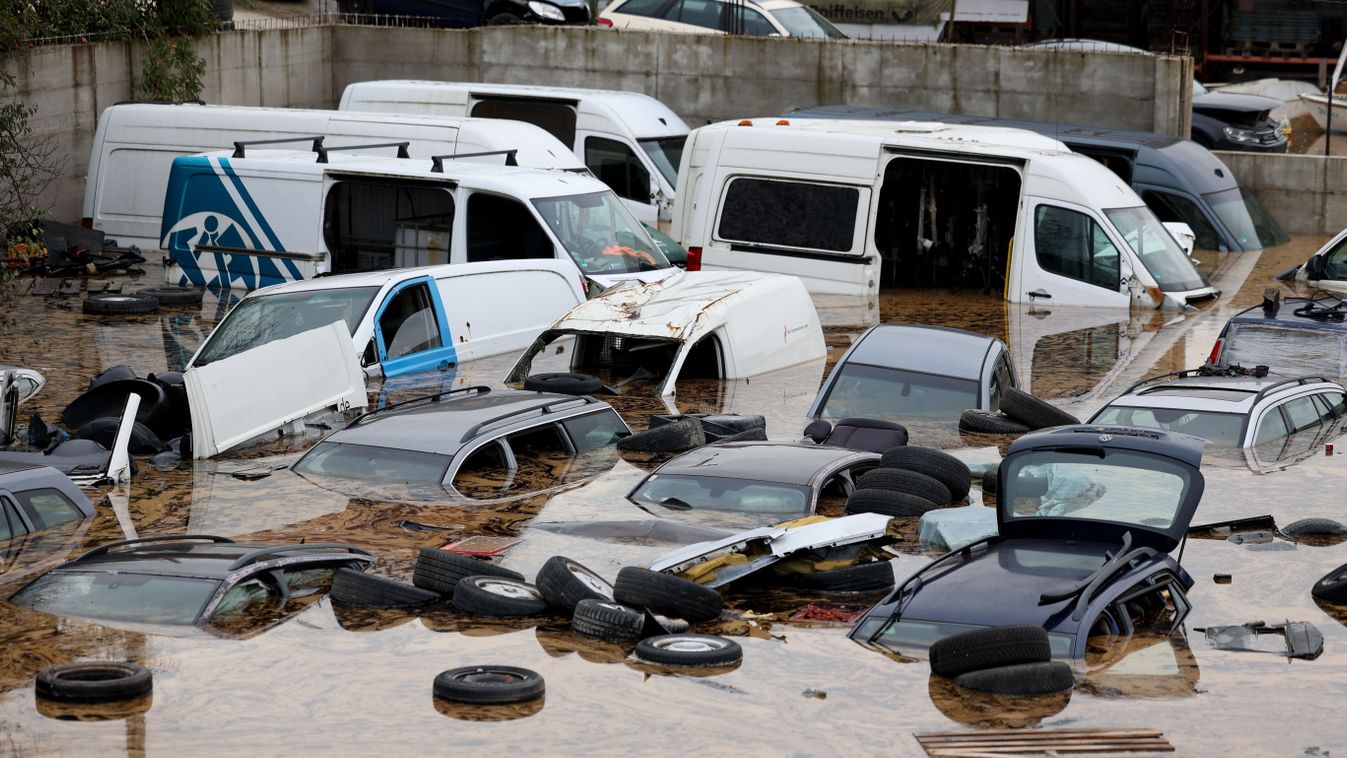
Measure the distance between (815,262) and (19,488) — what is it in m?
12.0

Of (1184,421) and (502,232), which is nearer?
(1184,421)

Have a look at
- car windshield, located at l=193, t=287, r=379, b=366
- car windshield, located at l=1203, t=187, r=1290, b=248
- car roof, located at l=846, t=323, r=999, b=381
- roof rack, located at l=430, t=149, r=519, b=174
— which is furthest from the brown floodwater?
car windshield, located at l=1203, t=187, r=1290, b=248

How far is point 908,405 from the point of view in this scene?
1431cm

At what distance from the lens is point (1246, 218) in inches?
1005

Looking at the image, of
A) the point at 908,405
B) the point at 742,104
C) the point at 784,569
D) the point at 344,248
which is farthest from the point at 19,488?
the point at 742,104

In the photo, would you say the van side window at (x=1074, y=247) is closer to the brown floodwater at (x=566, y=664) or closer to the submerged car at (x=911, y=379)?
the submerged car at (x=911, y=379)

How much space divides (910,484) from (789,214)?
31.1 feet

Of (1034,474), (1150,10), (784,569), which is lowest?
(784,569)

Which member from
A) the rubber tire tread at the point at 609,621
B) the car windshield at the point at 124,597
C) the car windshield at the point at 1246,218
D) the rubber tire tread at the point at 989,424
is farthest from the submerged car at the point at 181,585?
the car windshield at the point at 1246,218

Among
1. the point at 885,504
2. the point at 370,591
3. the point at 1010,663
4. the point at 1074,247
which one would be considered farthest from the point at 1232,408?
the point at 370,591

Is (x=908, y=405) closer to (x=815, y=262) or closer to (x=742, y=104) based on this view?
(x=815, y=262)

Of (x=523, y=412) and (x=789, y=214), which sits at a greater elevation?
(x=789, y=214)

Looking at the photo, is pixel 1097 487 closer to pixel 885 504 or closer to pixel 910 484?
pixel 885 504

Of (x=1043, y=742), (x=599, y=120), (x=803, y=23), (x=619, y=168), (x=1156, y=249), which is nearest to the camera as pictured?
(x=1043, y=742)
